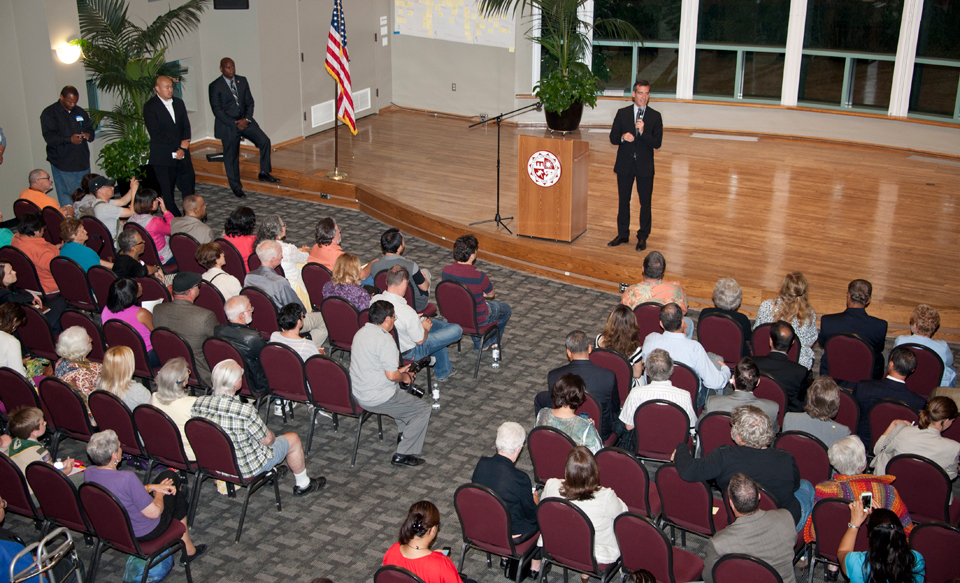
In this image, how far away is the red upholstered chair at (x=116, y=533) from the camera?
13.4ft

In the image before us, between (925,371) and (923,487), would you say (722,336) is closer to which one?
(925,371)

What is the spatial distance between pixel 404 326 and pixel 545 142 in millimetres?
3213

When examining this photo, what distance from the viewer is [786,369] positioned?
5.26m

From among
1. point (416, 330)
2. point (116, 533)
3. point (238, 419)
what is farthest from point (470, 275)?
point (116, 533)

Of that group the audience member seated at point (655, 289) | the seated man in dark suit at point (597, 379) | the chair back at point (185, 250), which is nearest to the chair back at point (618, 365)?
the seated man in dark suit at point (597, 379)

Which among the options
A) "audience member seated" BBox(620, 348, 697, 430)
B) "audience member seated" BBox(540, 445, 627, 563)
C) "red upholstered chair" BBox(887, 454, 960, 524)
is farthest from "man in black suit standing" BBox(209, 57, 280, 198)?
"red upholstered chair" BBox(887, 454, 960, 524)

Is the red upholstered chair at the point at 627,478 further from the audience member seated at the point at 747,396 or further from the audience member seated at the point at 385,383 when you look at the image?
the audience member seated at the point at 385,383

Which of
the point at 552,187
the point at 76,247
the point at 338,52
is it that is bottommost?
the point at 76,247

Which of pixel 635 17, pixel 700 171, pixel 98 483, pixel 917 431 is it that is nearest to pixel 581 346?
pixel 917 431

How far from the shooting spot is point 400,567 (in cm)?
340

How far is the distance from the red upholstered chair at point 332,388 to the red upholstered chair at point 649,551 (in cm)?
217

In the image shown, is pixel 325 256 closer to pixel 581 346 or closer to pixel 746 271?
pixel 581 346

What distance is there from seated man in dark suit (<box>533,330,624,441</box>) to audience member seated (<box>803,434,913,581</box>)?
4.25 ft

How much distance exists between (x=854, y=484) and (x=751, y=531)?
0.80 meters
